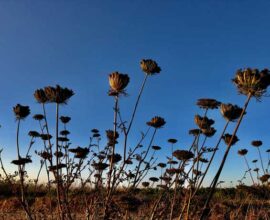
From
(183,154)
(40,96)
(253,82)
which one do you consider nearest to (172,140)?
(183,154)

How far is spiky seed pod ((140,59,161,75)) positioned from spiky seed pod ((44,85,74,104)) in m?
1.54

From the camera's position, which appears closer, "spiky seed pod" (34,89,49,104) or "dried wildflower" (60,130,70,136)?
"spiky seed pod" (34,89,49,104)

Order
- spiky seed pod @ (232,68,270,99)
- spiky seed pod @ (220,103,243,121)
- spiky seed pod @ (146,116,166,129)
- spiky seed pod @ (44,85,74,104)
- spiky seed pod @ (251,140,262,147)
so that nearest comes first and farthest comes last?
1. spiky seed pod @ (232,68,270,99)
2. spiky seed pod @ (220,103,243,121)
3. spiky seed pod @ (44,85,74,104)
4. spiky seed pod @ (146,116,166,129)
5. spiky seed pod @ (251,140,262,147)

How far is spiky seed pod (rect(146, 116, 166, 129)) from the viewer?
885 cm

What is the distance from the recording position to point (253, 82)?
4629 millimetres

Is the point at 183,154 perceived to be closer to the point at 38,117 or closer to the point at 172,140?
the point at 172,140

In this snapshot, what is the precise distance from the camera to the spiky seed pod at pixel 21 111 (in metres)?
8.09

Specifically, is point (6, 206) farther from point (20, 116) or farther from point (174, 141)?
point (20, 116)

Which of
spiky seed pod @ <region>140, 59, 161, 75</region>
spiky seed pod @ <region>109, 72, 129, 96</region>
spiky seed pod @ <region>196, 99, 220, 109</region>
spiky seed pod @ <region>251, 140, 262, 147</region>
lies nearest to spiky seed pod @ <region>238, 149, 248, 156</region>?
spiky seed pod @ <region>251, 140, 262, 147</region>

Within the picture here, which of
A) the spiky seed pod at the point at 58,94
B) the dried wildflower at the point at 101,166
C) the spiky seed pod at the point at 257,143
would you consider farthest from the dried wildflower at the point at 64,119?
the spiky seed pod at the point at 257,143

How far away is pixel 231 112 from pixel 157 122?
354 centimetres

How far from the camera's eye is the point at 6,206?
14.8 meters

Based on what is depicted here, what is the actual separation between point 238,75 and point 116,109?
2078mm

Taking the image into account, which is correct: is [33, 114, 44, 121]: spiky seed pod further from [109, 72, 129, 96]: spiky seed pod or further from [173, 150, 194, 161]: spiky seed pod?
[109, 72, 129, 96]: spiky seed pod
